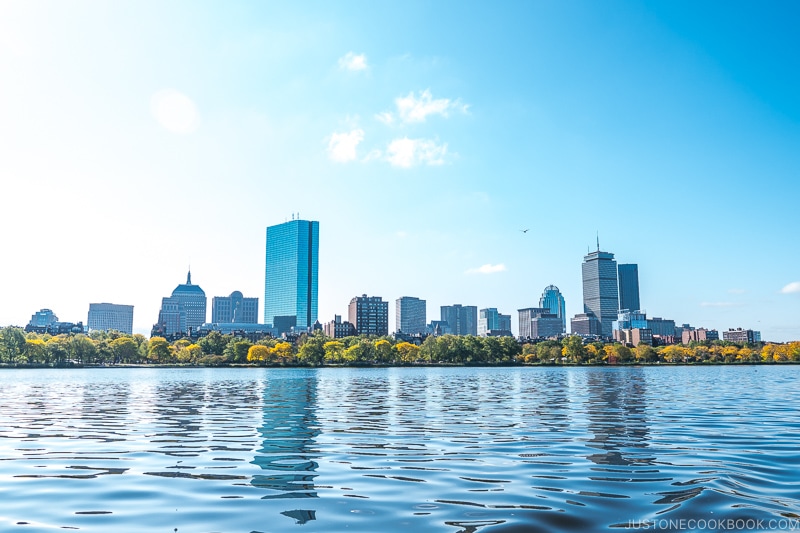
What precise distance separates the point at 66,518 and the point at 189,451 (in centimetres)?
839

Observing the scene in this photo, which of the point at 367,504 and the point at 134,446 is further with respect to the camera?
the point at 134,446

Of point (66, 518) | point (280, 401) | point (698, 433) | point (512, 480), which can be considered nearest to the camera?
point (66, 518)

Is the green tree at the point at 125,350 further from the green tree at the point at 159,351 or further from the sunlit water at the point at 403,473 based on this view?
the sunlit water at the point at 403,473

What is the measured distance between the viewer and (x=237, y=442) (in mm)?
22031

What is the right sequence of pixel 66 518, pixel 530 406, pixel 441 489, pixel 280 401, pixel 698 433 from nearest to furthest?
1. pixel 66 518
2. pixel 441 489
3. pixel 698 433
4. pixel 530 406
5. pixel 280 401

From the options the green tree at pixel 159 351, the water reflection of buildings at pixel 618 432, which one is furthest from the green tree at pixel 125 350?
the water reflection of buildings at pixel 618 432

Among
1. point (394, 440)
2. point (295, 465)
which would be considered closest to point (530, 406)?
point (394, 440)

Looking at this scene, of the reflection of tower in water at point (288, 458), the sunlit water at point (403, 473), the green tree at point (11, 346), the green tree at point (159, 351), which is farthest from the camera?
the green tree at point (159, 351)

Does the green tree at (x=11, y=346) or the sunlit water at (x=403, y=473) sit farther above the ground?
the green tree at (x=11, y=346)

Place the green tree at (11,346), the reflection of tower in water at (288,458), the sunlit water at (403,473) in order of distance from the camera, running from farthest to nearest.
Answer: the green tree at (11,346) → the reflection of tower in water at (288,458) → the sunlit water at (403,473)

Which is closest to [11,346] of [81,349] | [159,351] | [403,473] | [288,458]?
[81,349]

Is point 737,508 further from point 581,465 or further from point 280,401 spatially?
point 280,401

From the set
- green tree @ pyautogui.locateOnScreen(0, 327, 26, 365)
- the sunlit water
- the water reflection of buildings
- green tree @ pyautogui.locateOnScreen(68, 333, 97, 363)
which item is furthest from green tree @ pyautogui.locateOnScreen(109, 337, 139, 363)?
the water reflection of buildings

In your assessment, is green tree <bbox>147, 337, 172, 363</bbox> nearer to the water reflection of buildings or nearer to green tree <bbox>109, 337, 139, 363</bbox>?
green tree <bbox>109, 337, 139, 363</bbox>
